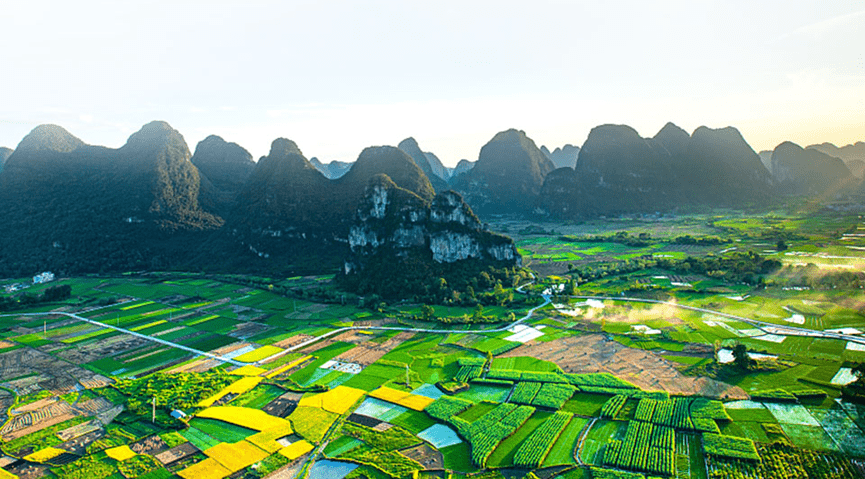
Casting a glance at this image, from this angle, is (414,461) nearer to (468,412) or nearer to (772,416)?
(468,412)

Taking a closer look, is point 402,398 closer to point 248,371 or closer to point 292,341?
point 248,371

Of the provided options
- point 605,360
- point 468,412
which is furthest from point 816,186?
point 468,412

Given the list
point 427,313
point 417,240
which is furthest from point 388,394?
point 417,240

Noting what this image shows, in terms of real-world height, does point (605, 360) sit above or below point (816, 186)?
below

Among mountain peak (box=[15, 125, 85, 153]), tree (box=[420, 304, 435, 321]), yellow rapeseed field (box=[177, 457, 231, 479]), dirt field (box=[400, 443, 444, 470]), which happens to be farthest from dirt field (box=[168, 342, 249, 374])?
mountain peak (box=[15, 125, 85, 153])

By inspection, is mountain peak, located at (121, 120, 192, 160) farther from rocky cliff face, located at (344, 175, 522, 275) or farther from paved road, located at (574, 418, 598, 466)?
paved road, located at (574, 418, 598, 466)
